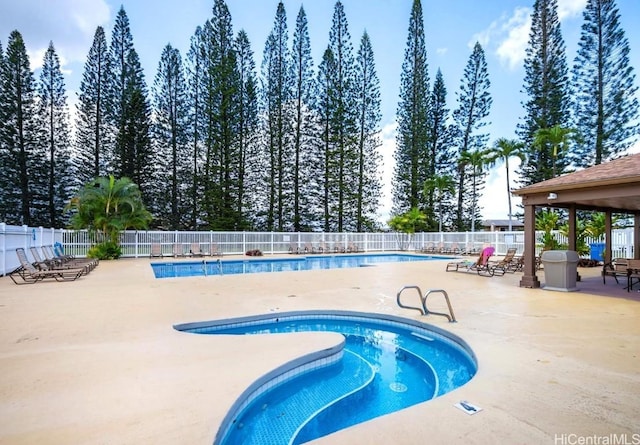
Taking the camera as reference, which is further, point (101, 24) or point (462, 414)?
point (101, 24)

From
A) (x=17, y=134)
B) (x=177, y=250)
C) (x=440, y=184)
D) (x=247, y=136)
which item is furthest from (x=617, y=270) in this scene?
(x=17, y=134)

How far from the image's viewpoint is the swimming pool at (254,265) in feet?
41.0

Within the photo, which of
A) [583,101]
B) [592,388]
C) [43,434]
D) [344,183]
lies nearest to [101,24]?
[344,183]

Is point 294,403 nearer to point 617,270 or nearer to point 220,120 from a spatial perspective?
point 617,270

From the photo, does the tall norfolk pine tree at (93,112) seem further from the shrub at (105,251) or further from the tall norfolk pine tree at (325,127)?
the tall norfolk pine tree at (325,127)

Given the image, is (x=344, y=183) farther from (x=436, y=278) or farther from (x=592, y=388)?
(x=592, y=388)

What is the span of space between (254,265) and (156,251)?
492 cm

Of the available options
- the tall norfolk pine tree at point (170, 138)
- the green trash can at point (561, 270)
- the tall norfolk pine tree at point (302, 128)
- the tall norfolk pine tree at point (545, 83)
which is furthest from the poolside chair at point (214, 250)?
the tall norfolk pine tree at point (545, 83)

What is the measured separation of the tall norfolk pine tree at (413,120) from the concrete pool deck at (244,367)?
20395mm

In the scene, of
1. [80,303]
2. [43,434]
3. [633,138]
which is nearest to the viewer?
[43,434]

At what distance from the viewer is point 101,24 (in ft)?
69.5

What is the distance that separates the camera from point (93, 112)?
21.6 m

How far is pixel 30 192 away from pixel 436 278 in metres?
23.5

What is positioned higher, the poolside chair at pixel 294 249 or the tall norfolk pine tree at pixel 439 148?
the tall norfolk pine tree at pixel 439 148
